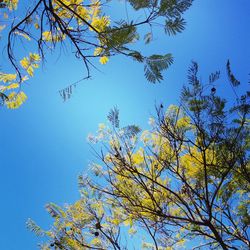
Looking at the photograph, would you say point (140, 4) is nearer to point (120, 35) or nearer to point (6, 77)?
point (120, 35)

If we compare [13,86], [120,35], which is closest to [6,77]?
[13,86]

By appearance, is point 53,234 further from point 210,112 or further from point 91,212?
point 210,112

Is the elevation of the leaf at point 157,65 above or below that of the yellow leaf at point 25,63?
below

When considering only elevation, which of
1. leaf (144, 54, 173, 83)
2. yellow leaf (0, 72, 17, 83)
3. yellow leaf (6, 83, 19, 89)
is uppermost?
yellow leaf (0, 72, 17, 83)

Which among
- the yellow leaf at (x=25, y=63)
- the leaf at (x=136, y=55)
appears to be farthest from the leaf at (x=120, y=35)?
the yellow leaf at (x=25, y=63)

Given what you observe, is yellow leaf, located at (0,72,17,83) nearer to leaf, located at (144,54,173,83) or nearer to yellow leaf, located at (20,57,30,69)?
yellow leaf, located at (20,57,30,69)

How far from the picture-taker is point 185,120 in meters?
3.98

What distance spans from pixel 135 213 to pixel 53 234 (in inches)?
44.1

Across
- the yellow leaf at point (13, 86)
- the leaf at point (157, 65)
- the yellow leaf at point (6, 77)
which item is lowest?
the leaf at point (157, 65)

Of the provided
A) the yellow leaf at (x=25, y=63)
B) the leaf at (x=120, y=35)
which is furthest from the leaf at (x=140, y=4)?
the yellow leaf at (x=25, y=63)

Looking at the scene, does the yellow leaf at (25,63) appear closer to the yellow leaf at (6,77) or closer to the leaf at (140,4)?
the yellow leaf at (6,77)

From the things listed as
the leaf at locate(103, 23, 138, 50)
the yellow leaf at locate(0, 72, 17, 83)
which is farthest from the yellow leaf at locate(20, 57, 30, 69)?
the leaf at locate(103, 23, 138, 50)

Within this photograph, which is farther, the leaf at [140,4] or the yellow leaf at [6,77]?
the yellow leaf at [6,77]

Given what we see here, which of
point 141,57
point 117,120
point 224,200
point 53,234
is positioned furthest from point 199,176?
point 141,57
